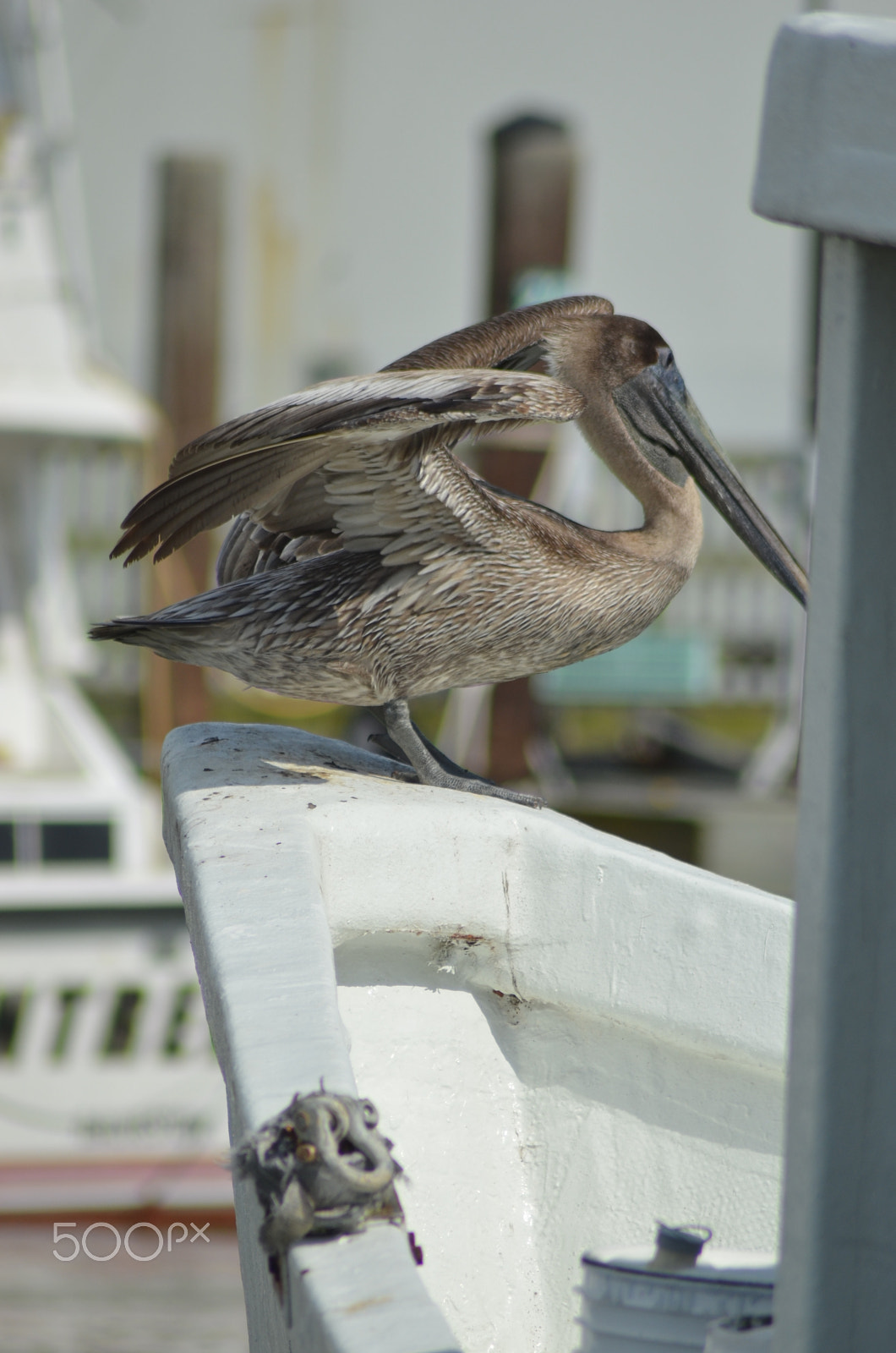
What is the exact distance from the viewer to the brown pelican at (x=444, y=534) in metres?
1.92

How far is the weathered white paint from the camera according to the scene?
1.64 metres

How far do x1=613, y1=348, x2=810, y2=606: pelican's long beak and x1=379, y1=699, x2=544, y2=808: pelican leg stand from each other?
20.6 inches

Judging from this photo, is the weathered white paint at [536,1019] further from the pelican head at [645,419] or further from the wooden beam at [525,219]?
the wooden beam at [525,219]

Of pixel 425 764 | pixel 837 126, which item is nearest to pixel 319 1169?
pixel 837 126

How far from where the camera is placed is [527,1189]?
1706mm

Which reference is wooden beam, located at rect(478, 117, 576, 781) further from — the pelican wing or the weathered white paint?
the weathered white paint

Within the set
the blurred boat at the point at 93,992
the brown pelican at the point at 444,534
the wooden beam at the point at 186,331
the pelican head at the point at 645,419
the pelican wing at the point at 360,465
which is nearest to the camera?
the pelican wing at the point at 360,465

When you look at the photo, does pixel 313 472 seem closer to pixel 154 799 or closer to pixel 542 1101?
pixel 542 1101

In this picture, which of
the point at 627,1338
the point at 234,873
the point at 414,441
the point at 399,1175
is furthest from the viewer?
the point at 414,441

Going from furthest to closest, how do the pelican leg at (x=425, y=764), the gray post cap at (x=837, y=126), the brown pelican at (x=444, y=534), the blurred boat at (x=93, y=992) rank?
the blurred boat at (x=93, y=992), the pelican leg at (x=425, y=764), the brown pelican at (x=444, y=534), the gray post cap at (x=837, y=126)

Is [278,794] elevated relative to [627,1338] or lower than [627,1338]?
elevated

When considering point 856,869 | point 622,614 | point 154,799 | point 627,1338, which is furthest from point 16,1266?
point 856,869

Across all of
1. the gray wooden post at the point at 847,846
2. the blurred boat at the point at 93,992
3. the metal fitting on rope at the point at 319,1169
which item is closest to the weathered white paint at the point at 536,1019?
the metal fitting on rope at the point at 319,1169

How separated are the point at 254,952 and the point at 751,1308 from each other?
53 centimetres
